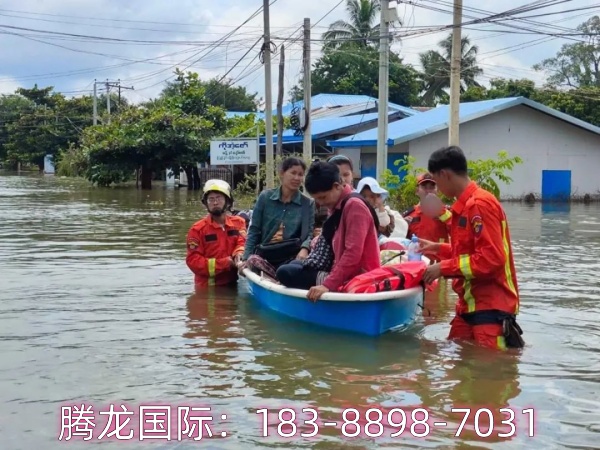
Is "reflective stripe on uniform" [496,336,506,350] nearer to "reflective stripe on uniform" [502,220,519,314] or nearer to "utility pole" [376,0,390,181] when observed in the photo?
"reflective stripe on uniform" [502,220,519,314]

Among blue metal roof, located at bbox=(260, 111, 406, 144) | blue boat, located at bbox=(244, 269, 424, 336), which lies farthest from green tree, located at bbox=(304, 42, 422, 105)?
blue boat, located at bbox=(244, 269, 424, 336)

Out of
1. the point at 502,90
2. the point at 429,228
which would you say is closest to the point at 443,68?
the point at 502,90

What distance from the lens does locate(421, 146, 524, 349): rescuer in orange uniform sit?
5621 millimetres

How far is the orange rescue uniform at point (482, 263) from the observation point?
562 cm

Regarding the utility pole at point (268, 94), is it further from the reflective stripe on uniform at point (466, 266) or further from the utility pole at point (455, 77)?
the reflective stripe on uniform at point (466, 266)

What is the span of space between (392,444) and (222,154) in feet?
64.9

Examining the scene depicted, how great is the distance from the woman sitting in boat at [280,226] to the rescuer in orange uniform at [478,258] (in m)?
2.72

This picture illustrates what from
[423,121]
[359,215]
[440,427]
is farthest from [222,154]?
[440,427]

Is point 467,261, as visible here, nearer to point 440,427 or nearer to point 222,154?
point 440,427

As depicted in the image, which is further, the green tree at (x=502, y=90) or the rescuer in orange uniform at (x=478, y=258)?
the green tree at (x=502, y=90)

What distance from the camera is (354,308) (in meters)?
6.93

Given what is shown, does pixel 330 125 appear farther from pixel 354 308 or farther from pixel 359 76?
pixel 354 308

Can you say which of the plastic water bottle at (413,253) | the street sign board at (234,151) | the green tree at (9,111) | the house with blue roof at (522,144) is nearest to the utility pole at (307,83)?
the street sign board at (234,151)

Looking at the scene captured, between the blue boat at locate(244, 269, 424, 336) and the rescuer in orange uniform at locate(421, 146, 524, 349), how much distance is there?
2.62 feet
